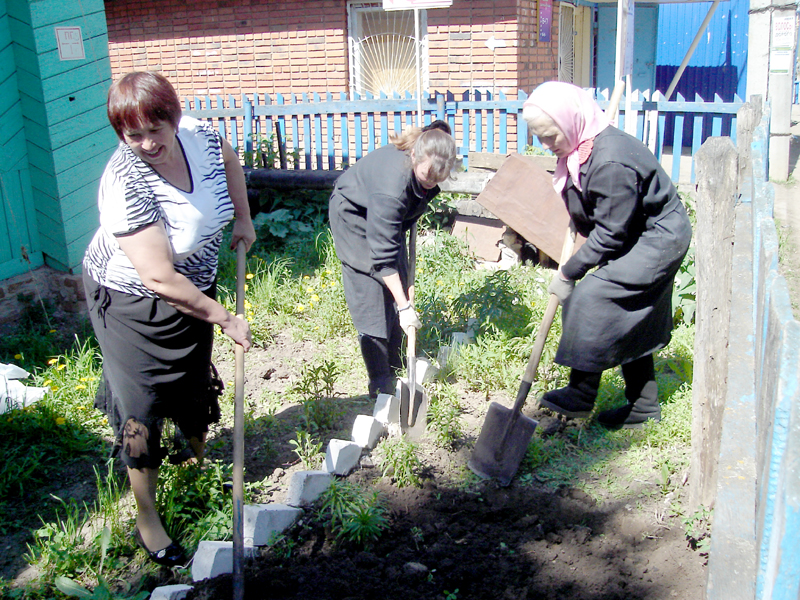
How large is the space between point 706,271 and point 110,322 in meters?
2.47

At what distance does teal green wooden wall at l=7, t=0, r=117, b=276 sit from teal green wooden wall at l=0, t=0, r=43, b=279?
41mm

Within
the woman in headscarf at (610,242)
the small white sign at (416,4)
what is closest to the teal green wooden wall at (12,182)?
the small white sign at (416,4)

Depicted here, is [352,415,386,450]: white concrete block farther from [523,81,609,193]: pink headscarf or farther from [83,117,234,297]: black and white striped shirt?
[523,81,609,193]: pink headscarf

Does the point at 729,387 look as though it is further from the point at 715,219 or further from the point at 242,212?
the point at 242,212

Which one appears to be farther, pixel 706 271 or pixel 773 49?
pixel 773 49

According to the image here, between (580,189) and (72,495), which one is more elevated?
(580,189)

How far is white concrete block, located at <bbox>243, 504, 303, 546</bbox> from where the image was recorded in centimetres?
283

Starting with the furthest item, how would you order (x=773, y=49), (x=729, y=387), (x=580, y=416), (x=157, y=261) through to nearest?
(x=773, y=49)
(x=580, y=416)
(x=157, y=261)
(x=729, y=387)

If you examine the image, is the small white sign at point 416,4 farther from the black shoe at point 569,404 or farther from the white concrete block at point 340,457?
the white concrete block at point 340,457

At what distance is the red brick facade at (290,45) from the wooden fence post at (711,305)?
7493 millimetres

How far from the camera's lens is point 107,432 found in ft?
13.0

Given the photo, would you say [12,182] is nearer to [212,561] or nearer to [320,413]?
[320,413]

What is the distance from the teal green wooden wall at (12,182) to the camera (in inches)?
205

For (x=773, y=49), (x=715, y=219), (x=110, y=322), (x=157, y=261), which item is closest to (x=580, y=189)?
(x=715, y=219)
